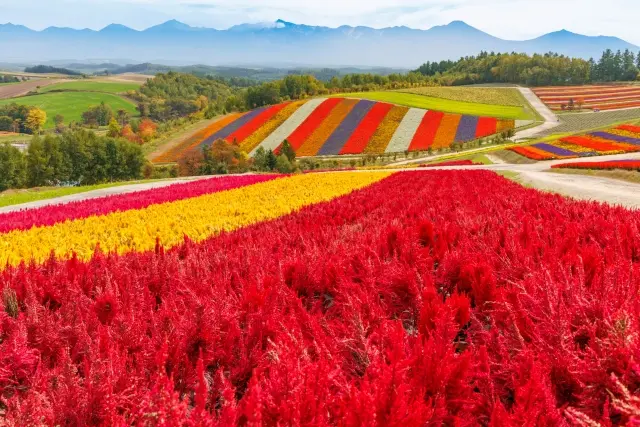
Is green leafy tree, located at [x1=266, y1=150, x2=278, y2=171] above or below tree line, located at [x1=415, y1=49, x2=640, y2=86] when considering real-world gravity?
below

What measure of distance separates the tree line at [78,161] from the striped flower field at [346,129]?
7816 mm

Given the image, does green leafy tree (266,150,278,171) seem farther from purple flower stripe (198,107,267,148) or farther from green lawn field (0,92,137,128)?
green lawn field (0,92,137,128)

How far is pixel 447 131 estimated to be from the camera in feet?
214

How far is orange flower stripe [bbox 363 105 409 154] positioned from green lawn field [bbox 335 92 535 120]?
5200 millimetres

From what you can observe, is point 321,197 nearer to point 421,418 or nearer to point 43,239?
point 43,239

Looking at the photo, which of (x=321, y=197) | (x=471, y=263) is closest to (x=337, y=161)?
(x=321, y=197)

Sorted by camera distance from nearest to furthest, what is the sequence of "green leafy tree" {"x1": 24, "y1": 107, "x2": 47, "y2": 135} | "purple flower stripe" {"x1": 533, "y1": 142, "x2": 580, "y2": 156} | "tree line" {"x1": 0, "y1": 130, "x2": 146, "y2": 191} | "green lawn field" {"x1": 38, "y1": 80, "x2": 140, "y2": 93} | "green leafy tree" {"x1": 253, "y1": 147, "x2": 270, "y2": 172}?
1. "purple flower stripe" {"x1": 533, "y1": 142, "x2": 580, "y2": 156}
2. "green leafy tree" {"x1": 253, "y1": 147, "x2": 270, "y2": 172}
3. "tree line" {"x1": 0, "y1": 130, "x2": 146, "y2": 191}
4. "green leafy tree" {"x1": 24, "y1": 107, "x2": 47, "y2": 135}
5. "green lawn field" {"x1": 38, "y1": 80, "x2": 140, "y2": 93}

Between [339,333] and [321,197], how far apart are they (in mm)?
10642

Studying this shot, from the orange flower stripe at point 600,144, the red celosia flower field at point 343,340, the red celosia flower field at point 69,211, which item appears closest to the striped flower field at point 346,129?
the orange flower stripe at point 600,144

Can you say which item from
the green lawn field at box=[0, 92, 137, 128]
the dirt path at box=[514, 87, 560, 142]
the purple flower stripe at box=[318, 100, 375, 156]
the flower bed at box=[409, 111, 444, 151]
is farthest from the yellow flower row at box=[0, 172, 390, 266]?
the green lawn field at box=[0, 92, 137, 128]

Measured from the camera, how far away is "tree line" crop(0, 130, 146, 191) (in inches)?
2090

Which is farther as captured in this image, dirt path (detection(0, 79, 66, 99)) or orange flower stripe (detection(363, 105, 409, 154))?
dirt path (detection(0, 79, 66, 99))

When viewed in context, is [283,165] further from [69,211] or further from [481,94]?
[481,94]

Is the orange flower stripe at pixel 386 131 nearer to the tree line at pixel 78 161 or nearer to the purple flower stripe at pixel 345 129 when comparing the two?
the purple flower stripe at pixel 345 129
